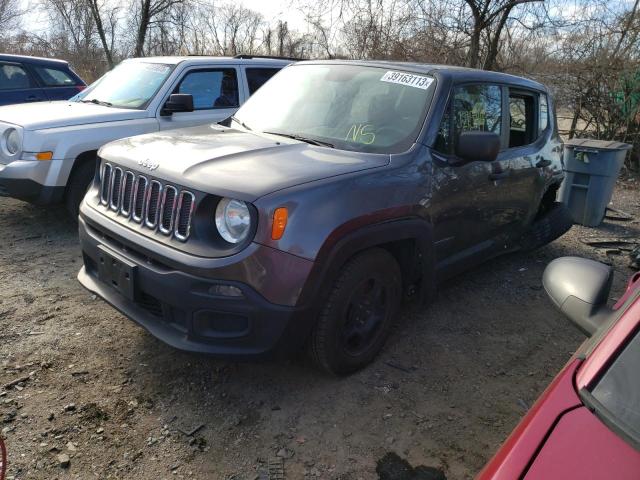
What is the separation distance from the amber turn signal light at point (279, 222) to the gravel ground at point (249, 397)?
0.72m

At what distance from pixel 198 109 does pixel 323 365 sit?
13.7 ft

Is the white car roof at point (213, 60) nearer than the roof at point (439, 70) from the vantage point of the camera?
No

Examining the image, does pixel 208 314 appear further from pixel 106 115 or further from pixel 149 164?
pixel 106 115

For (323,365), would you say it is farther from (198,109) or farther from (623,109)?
(623,109)

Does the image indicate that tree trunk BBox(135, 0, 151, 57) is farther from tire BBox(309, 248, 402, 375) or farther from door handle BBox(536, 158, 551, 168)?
tire BBox(309, 248, 402, 375)

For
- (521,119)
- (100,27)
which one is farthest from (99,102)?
(100,27)

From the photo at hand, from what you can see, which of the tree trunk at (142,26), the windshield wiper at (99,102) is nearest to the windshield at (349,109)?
the windshield wiper at (99,102)

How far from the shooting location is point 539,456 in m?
1.26

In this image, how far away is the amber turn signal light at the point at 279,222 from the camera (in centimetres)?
242

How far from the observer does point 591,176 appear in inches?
266

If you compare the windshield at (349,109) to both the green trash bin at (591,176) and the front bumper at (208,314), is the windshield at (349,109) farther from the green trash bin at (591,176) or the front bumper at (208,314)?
the green trash bin at (591,176)

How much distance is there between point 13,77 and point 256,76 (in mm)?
4383

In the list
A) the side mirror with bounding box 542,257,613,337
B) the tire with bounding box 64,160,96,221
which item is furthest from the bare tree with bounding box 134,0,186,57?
the side mirror with bounding box 542,257,613,337

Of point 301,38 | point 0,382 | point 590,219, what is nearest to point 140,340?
point 0,382
